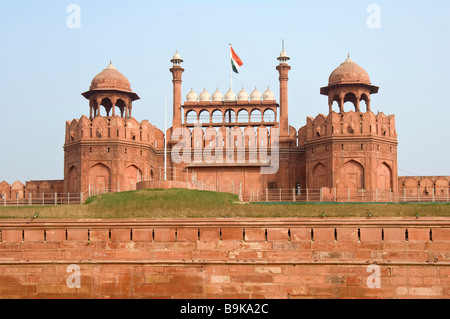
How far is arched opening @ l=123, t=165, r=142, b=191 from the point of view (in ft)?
123

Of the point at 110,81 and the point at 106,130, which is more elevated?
the point at 110,81

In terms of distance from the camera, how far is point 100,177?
37.3 meters

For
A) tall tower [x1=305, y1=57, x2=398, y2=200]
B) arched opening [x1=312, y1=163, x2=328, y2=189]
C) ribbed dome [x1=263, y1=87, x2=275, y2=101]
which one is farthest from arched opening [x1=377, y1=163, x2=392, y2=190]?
ribbed dome [x1=263, y1=87, x2=275, y2=101]

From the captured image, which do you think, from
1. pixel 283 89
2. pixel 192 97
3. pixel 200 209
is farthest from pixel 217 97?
pixel 200 209

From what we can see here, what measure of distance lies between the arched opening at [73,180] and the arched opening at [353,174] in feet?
45.1

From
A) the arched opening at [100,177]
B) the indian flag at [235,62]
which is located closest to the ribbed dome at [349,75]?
the indian flag at [235,62]

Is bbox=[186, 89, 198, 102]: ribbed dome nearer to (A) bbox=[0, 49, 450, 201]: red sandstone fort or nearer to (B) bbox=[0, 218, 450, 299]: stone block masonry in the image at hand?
(A) bbox=[0, 49, 450, 201]: red sandstone fort

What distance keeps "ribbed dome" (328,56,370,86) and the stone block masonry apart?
1238 cm

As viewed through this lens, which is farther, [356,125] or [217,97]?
[217,97]

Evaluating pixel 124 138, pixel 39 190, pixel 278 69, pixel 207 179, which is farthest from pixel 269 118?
pixel 39 190

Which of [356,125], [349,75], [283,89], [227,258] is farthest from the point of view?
[283,89]

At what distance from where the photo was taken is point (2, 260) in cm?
2908

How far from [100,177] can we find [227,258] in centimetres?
1150

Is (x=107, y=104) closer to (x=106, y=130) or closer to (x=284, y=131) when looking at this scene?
(x=106, y=130)
